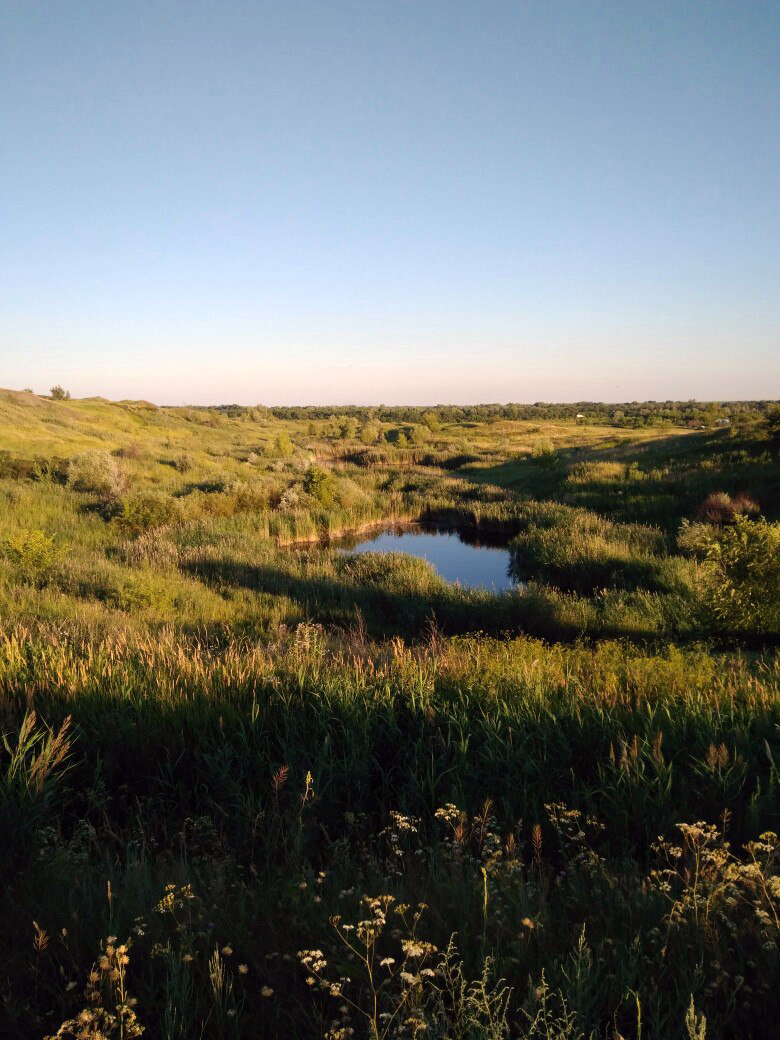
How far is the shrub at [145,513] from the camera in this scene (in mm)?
18859

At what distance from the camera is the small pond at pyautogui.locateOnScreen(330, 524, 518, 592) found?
2020cm

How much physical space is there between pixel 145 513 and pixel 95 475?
6.55 metres

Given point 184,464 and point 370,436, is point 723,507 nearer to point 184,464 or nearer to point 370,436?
point 184,464

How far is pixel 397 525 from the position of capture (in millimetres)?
29453

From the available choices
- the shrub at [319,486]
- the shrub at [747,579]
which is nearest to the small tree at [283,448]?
the shrub at [319,486]

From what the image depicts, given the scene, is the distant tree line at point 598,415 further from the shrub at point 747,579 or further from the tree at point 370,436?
the shrub at point 747,579

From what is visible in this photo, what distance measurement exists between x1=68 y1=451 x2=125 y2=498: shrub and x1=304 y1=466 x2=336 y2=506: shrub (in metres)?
8.40

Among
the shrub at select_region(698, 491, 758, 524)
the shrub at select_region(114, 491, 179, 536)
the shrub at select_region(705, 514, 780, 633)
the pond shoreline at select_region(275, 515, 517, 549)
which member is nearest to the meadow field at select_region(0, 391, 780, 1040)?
the shrub at select_region(705, 514, 780, 633)

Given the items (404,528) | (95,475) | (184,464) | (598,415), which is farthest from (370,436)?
(598,415)

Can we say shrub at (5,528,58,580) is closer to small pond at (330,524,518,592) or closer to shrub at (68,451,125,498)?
small pond at (330,524,518,592)

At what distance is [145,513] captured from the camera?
63.7 feet

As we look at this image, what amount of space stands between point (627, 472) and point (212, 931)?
105ft

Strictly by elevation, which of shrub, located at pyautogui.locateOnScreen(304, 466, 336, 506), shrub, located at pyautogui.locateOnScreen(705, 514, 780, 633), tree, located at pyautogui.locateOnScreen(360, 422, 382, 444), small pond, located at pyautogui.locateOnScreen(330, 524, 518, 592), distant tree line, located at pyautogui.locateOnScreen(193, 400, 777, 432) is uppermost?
distant tree line, located at pyautogui.locateOnScreen(193, 400, 777, 432)

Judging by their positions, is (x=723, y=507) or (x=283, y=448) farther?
(x=283, y=448)
